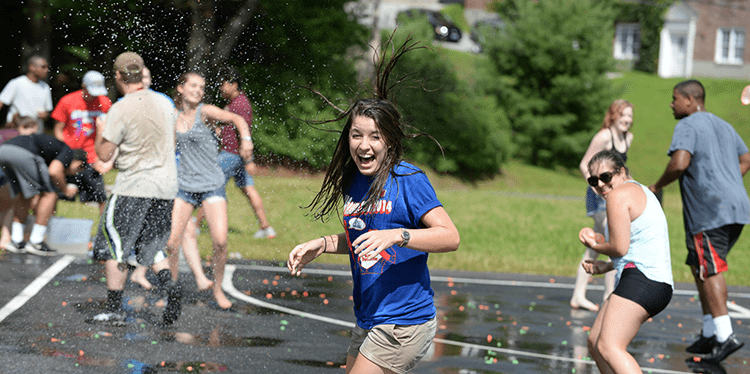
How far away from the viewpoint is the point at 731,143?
6668 millimetres

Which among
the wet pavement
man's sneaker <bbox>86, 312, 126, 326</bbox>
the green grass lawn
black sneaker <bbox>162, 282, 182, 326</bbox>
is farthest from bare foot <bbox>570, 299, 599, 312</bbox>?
man's sneaker <bbox>86, 312, 126, 326</bbox>

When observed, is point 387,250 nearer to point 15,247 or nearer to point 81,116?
point 81,116

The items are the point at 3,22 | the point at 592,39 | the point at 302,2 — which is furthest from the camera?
the point at 592,39

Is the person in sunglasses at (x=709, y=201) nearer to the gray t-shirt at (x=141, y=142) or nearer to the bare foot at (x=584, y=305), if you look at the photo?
the bare foot at (x=584, y=305)

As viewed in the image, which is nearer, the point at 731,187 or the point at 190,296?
the point at 731,187

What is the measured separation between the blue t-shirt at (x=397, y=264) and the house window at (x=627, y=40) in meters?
56.1

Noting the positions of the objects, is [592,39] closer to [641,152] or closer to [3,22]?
[641,152]

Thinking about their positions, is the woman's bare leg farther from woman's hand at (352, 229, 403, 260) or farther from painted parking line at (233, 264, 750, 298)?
woman's hand at (352, 229, 403, 260)

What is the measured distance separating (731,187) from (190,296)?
4.94m

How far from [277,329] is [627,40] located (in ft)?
180

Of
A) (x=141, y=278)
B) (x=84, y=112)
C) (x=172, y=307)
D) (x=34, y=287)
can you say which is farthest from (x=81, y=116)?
(x=172, y=307)

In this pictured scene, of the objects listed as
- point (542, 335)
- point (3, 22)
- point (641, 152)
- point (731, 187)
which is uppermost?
point (3, 22)

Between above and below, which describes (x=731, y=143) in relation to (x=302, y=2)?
below

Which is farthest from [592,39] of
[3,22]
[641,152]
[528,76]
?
[3,22]
